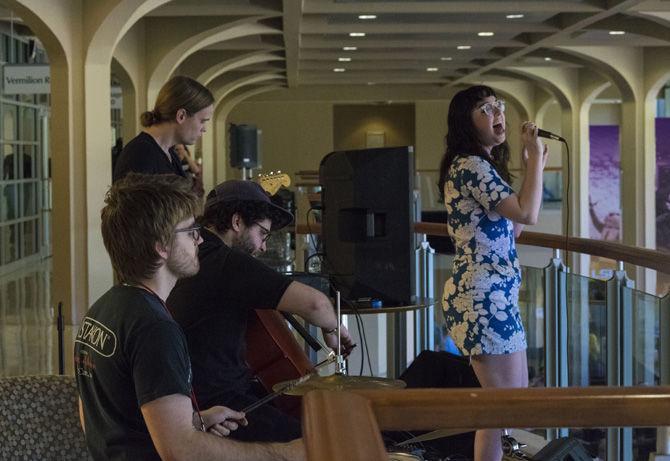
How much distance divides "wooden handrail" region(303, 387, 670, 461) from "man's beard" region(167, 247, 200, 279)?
1086 mm

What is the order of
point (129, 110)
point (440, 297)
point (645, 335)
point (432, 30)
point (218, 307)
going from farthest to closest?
1. point (432, 30)
2. point (129, 110)
3. point (440, 297)
4. point (645, 335)
5. point (218, 307)

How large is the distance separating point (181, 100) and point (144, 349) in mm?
2398

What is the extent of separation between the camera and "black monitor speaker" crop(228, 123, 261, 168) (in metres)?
13.9

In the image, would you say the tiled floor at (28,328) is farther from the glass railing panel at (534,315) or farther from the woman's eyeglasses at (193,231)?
the woman's eyeglasses at (193,231)

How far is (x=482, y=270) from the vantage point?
11.1ft

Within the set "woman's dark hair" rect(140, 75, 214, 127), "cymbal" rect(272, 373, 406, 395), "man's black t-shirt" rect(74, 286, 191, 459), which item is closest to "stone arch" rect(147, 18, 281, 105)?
"woman's dark hair" rect(140, 75, 214, 127)

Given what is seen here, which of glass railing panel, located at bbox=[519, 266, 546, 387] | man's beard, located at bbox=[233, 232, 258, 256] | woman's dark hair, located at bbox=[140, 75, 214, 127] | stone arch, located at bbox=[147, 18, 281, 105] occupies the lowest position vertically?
glass railing panel, located at bbox=[519, 266, 546, 387]

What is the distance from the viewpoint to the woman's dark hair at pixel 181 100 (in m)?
4.26

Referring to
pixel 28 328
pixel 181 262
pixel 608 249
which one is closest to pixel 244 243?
pixel 181 262

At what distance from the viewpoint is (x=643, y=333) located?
4043 mm

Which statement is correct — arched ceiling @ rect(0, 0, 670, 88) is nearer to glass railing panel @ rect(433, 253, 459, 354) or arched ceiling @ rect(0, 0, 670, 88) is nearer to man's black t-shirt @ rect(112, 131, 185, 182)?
glass railing panel @ rect(433, 253, 459, 354)

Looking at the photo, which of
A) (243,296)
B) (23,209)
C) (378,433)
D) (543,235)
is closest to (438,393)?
(378,433)

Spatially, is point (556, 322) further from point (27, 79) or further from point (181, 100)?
point (27, 79)

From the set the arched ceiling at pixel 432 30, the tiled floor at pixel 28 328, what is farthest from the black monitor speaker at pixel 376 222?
the arched ceiling at pixel 432 30
